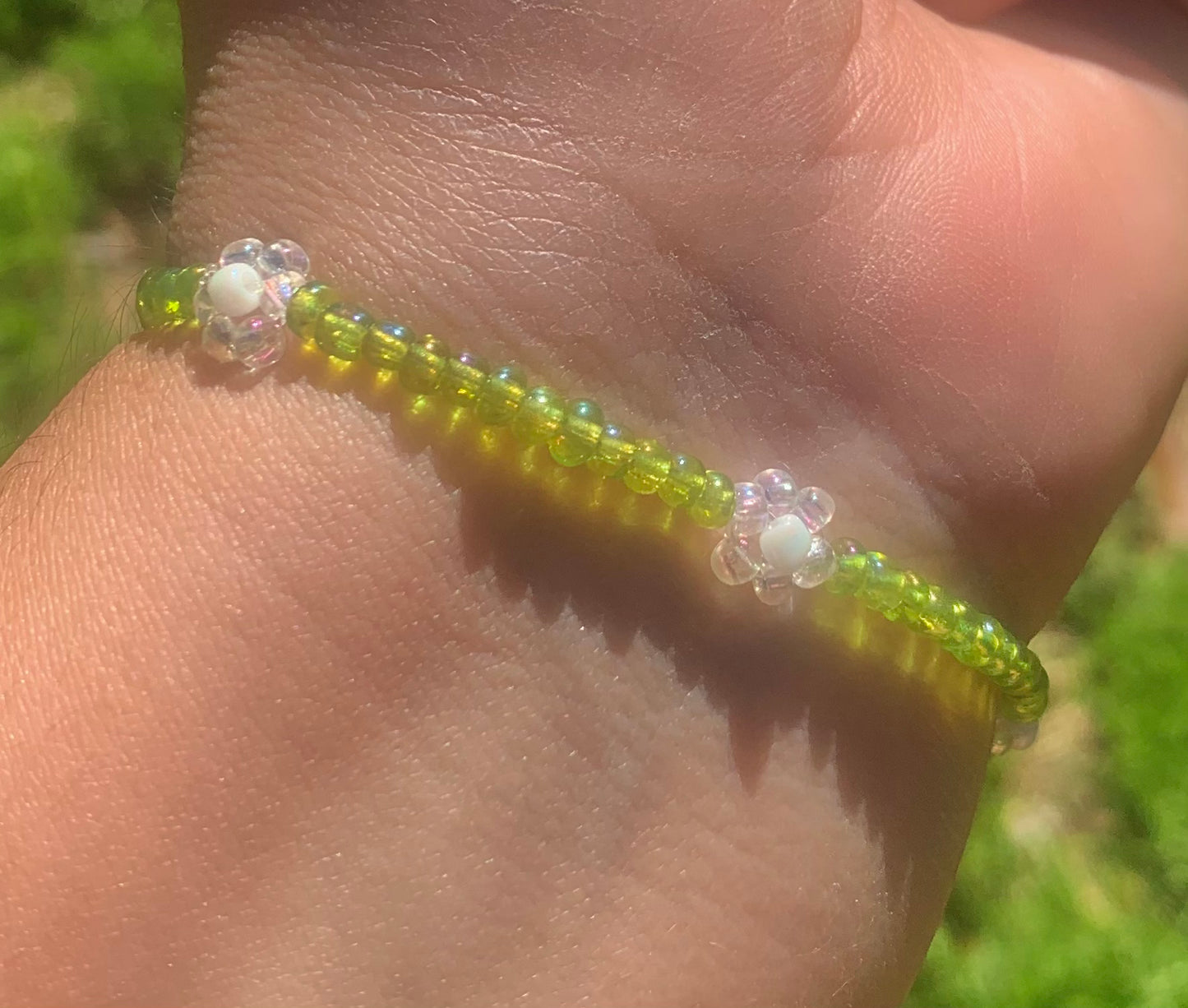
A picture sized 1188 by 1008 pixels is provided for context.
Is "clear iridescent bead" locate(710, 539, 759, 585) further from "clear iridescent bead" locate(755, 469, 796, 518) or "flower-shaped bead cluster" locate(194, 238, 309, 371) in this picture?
"flower-shaped bead cluster" locate(194, 238, 309, 371)

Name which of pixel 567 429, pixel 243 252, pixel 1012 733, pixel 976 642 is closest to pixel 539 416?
pixel 567 429

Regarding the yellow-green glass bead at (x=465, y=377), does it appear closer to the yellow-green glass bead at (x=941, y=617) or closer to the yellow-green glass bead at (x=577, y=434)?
the yellow-green glass bead at (x=577, y=434)

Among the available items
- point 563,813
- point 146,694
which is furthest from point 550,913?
point 146,694

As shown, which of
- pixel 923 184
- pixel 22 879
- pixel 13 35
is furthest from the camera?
pixel 13 35

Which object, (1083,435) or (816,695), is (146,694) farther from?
(1083,435)

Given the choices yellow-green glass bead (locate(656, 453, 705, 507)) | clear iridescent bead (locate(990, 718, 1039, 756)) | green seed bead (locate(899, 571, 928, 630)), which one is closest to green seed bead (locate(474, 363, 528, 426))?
yellow-green glass bead (locate(656, 453, 705, 507))

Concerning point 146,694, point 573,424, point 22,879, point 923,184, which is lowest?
point 22,879
